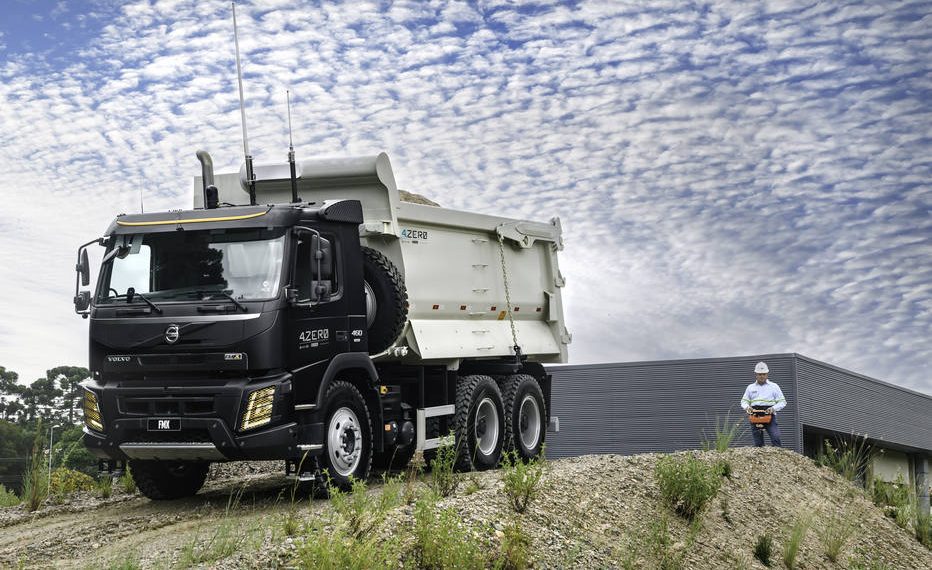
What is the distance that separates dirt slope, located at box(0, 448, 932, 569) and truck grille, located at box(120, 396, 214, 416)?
117cm

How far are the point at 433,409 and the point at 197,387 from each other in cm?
412

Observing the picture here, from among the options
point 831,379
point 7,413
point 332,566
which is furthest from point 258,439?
point 7,413

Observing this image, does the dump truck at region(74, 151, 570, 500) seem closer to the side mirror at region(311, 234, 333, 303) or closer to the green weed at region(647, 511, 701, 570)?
the side mirror at region(311, 234, 333, 303)

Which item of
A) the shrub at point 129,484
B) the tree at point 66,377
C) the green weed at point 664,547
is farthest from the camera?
the tree at point 66,377

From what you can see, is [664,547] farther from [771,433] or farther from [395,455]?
[771,433]

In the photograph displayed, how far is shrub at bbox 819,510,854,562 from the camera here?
13570mm

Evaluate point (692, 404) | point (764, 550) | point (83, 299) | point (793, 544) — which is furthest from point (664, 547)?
point (692, 404)

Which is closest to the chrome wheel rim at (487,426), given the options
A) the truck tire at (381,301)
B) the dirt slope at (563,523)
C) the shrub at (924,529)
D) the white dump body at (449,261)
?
the white dump body at (449,261)

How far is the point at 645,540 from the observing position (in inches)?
426

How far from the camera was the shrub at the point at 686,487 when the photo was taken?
12656mm

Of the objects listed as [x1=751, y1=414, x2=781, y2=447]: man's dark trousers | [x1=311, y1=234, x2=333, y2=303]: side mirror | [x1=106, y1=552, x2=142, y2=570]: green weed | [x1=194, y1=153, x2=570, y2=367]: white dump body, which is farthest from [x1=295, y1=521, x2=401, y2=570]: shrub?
[x1=751, y1=414, x2=781, y2=447]: man's dark trousers

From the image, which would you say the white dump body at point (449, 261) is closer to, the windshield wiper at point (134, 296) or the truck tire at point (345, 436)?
the truck tire at point (345, 436)

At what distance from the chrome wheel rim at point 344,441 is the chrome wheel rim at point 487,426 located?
A: 11.1 feet

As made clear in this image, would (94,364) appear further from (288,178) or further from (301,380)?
(288,178)
